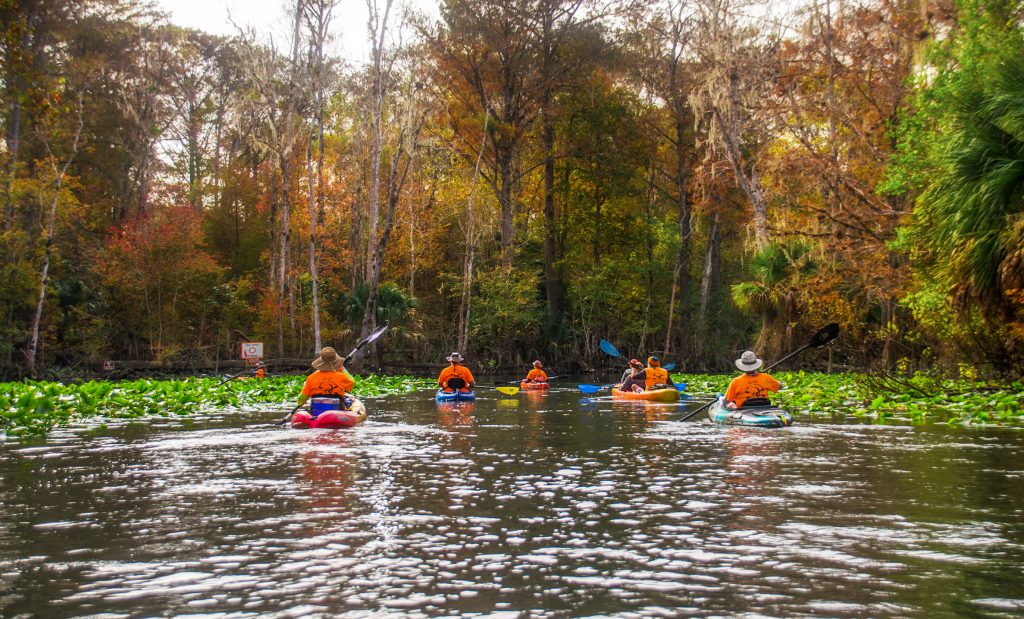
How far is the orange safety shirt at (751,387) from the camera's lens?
16422 mm

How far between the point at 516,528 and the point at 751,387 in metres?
10.3

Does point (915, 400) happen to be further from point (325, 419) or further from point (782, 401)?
point (325, 419)

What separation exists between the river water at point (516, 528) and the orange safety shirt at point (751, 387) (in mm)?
3031

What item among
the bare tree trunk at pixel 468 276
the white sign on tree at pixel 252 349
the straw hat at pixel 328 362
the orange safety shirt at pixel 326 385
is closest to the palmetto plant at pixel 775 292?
the bare tree trunk at pixel 468 276

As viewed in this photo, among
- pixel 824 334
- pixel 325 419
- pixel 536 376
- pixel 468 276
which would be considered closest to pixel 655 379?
pixel 824 334

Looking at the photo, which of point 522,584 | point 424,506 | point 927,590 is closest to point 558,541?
point 522,584

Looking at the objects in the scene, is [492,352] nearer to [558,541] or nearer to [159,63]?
[159,63]

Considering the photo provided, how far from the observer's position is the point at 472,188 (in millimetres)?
42688

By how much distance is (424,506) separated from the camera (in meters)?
8.15

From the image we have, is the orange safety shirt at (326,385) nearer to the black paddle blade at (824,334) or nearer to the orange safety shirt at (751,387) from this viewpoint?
the orange safety shirt at (751,387)

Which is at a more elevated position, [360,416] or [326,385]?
[326,385]

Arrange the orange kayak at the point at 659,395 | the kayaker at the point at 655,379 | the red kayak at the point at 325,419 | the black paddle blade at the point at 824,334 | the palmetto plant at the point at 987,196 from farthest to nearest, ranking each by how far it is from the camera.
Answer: the kayaker at the point at 655,379 → the orange kayak at the point at 659,395 → the black paddle blade at the point at 824,334 → the red kayak at the point at 325,419 → the palmetto plant at the point at 987,196

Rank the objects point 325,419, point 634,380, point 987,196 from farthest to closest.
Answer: point 634,380 → point 325,419 → point 987,196

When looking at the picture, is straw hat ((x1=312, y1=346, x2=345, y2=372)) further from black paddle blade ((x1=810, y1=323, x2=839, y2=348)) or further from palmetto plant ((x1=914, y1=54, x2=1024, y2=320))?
palmetto plant ((x1=914, y1=54, x2=1024, y2=320))
